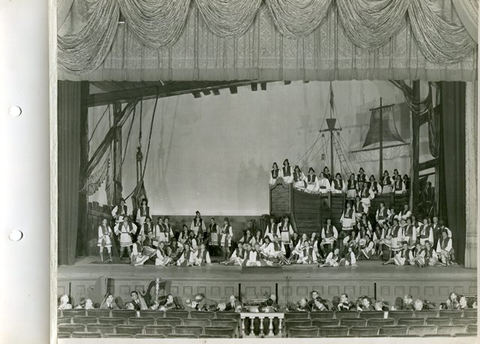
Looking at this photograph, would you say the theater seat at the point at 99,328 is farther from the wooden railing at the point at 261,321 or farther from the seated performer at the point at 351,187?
the seated performer at the point at 351,187

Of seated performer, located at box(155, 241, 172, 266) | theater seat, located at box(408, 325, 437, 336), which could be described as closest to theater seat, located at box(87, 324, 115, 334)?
seated performer, located at box(155, 241, 172, 266)

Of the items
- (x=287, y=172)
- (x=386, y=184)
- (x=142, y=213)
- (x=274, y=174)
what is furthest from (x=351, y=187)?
(x=142, y=213)

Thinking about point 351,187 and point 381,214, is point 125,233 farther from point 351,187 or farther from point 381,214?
point 381,214

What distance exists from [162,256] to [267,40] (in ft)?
7.53

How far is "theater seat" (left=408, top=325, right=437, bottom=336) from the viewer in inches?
221

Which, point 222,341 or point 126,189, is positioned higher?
point 126,189

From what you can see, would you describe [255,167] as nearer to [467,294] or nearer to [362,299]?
[362,299]

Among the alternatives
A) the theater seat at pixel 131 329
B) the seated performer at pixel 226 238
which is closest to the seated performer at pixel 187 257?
the seated performer at pixel 226 238

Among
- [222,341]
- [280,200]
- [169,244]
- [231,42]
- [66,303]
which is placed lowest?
[222,341]

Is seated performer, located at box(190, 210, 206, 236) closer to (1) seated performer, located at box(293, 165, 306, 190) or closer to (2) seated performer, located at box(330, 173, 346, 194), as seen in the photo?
(1) seated performer, located at box(293, 165, 306, 190)

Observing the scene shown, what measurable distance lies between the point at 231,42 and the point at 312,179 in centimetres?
152

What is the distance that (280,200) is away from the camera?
18.4 ft

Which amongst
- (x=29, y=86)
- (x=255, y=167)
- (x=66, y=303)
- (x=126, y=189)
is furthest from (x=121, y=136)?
(x=66, y=303)

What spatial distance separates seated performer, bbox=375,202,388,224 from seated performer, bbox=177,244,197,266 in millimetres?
1791
